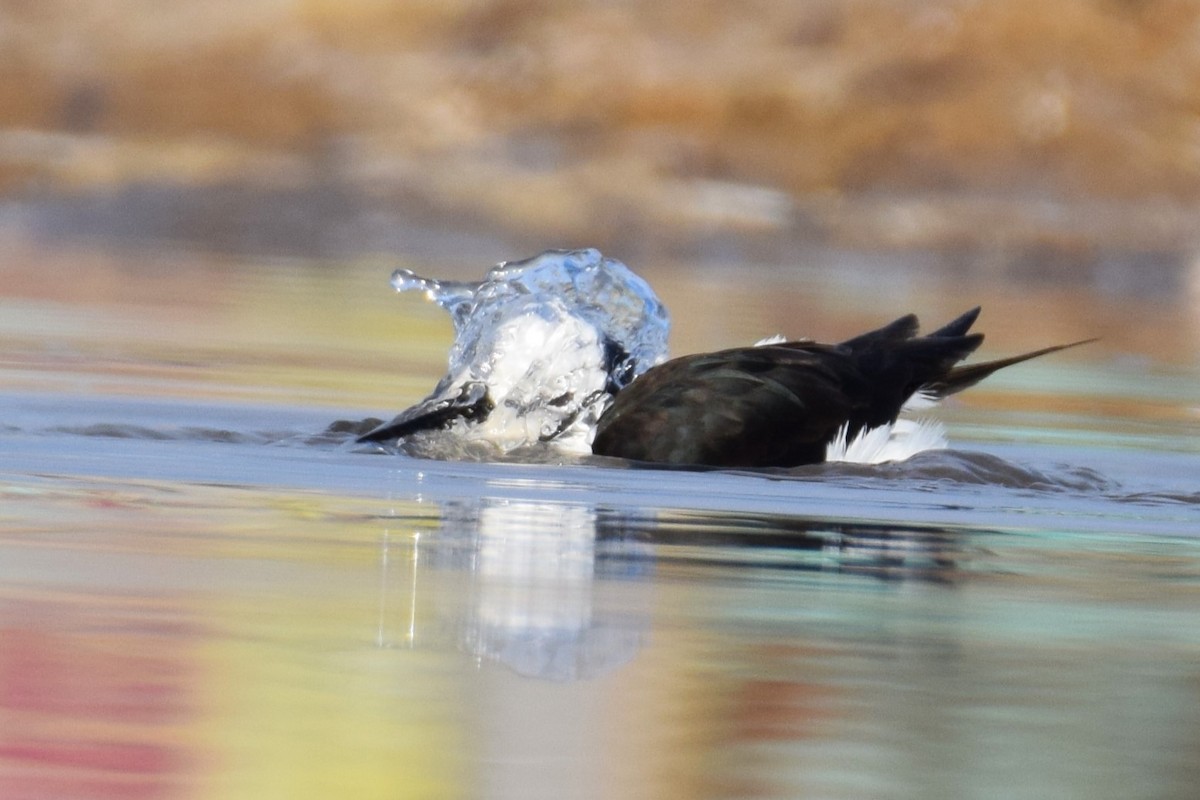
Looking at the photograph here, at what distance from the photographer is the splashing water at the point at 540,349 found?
9344mm

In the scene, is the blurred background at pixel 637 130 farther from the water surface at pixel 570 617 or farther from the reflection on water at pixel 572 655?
the reflection on water at pixel 572 655

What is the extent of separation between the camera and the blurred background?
122 feet

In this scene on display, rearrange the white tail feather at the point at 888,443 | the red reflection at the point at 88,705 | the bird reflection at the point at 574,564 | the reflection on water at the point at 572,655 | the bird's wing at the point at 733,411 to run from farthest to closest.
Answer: the white tail feather at the point at 888,443, the bird's wing at the point at 733,411, the bird reflection at the point at 574,564, the reflection on water at the point at 572,655, the red reflection at the point at 88,705

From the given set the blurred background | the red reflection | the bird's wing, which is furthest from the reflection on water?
the blurred background

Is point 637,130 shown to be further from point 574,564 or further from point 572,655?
point 572,655

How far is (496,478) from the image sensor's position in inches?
323

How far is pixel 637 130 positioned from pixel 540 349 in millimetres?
31792

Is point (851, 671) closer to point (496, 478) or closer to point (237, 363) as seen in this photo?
point (496, 478)

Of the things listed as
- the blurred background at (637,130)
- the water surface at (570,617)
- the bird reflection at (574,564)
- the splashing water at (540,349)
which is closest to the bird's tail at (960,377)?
the water surface at (570,617)

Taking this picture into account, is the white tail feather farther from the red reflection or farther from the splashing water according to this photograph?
the red reflection

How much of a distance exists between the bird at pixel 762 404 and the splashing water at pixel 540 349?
1.21ft

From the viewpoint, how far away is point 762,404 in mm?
8805

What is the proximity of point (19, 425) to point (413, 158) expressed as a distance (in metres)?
31.0

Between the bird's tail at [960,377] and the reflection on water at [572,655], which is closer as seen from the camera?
the reflection on water at [572,655]
